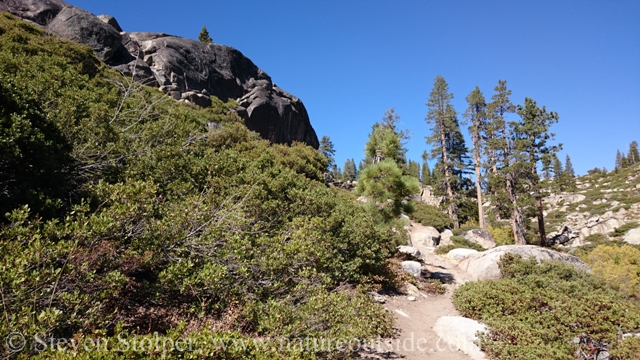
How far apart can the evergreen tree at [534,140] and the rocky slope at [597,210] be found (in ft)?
25.1

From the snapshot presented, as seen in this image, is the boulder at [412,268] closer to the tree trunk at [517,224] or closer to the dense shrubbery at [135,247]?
the dense shrubbery at [135,247]

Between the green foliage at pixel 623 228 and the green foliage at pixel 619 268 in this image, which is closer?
the green foliage at pixel 619 268

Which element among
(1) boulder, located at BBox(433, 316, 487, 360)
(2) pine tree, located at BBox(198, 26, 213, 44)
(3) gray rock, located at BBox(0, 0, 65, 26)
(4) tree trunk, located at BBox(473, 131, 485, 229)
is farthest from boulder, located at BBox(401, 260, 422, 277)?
(2) pine tree, located at BBox(198, 26, 213, 44)

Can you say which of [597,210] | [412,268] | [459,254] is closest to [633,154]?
[597,210]

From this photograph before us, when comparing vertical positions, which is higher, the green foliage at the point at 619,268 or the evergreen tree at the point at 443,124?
the evergreen tree at the point at 443,124

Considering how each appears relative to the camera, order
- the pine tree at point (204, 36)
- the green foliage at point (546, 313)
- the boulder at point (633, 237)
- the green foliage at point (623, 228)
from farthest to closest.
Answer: the pine tree at point (204, 36) < the green foliage at point (623, 228) < the boulder at point (633, 237) < the green foliage at point (546, 313)

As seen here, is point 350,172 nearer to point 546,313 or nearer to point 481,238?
point 481,238

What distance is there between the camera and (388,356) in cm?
579

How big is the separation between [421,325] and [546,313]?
294cm

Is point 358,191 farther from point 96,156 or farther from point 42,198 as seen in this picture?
point 42,198

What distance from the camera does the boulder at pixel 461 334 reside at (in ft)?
20.7

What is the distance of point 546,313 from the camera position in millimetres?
6914


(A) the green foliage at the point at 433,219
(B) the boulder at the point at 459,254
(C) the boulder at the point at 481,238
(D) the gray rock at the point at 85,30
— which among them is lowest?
(B) the boulder at the point at 459,254

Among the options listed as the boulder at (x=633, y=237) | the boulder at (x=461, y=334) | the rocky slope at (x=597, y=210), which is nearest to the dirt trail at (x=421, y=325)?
the boulder at (x=461, y=334)
